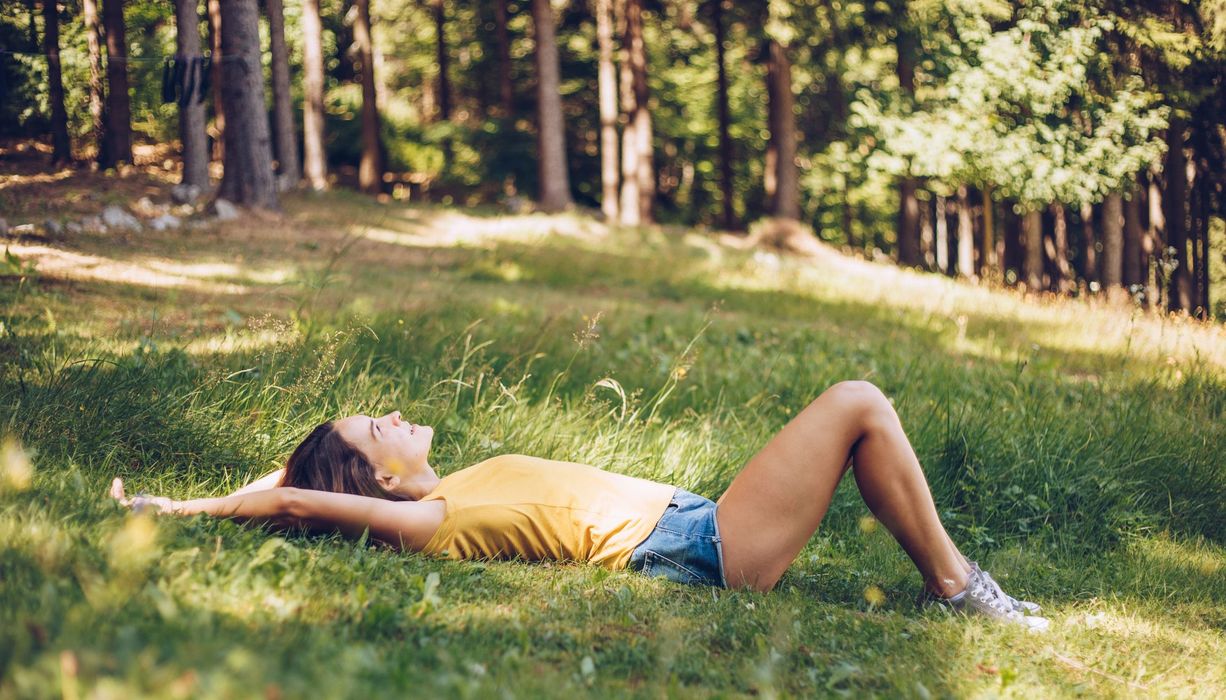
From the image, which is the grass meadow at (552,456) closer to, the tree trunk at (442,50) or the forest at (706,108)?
the forest at (706,108)

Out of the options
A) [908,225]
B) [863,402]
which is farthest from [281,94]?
[863,402]

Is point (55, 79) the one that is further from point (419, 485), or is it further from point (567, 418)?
point (419, 485)

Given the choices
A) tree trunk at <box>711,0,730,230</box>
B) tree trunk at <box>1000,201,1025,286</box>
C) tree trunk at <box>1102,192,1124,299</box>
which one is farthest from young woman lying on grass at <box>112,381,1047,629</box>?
tree trunk at <box>1000,201,1025,286</box>

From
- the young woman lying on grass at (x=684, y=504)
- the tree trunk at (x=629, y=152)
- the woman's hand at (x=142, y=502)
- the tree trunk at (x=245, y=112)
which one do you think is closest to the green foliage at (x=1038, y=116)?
the tree trunk at (x=629, y=152)

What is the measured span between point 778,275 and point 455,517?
35.2 feet

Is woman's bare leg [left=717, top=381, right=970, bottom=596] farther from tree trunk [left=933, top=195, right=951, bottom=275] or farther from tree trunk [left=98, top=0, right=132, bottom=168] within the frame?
tree trunk [left=933, top=195, right=951, bottom=275]

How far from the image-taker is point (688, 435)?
523cm

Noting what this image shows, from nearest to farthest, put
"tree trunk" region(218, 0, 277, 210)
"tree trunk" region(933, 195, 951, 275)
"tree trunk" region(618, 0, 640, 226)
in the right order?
"tree trunk" region(218, 0, 277, 210)
"tree trunk" region(618, 0, 640, 226)
"tree trunk" region(933, 195, 951, 275)

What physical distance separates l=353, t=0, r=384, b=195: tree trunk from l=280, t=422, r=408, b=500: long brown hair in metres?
22.0

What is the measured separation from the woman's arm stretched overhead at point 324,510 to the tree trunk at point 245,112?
1023 cm

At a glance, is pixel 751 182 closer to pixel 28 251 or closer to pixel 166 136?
pixel 166 136

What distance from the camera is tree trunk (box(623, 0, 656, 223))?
858 inches

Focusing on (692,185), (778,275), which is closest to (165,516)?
(778,275)

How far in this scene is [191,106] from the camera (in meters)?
12.9
